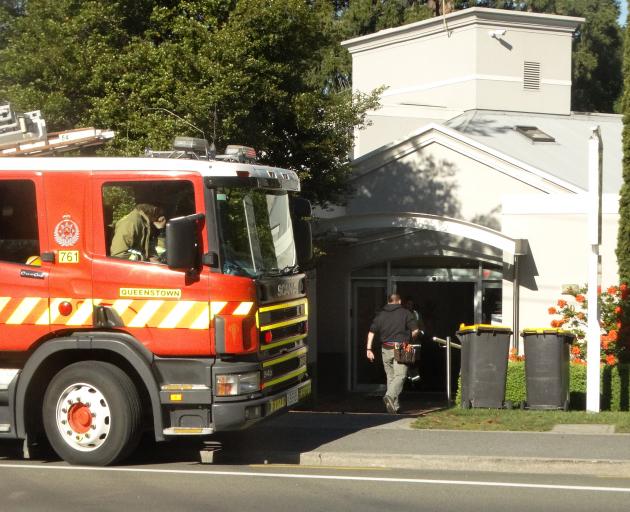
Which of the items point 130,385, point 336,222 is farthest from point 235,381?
point 336,222

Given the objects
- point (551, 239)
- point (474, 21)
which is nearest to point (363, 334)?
point (551, 239)

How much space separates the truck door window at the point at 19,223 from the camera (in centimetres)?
1030

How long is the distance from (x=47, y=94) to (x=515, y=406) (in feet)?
28.3

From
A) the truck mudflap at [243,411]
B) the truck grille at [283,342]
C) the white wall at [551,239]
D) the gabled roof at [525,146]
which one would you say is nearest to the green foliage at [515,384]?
the truck grille at [283,342]

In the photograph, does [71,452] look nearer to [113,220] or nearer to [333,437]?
[113,220]

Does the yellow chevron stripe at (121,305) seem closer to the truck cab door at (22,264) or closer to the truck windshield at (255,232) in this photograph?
the truck cab door at (22,264)

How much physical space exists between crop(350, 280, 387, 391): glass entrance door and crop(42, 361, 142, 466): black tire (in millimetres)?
13502

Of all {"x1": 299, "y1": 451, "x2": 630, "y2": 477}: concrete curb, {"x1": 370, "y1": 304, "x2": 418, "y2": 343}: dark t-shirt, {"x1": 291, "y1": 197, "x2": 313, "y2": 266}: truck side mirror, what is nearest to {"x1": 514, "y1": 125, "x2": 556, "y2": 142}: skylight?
{"x1": 370, "y1": 304, "x2": 418, "y2": 343}: dark t-shirt

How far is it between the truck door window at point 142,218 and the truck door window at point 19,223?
730mm

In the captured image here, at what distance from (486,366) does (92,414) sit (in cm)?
610

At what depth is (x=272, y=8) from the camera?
54.2 feet

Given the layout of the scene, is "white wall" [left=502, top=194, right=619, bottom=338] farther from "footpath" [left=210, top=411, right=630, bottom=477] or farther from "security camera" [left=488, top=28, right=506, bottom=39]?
"security camera" [left=488, top=28, right=506, bottom=39]

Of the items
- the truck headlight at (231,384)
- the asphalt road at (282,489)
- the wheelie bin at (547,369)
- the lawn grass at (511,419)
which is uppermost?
the truck headlight at (231,384)

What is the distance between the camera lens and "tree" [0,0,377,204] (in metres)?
15.8
